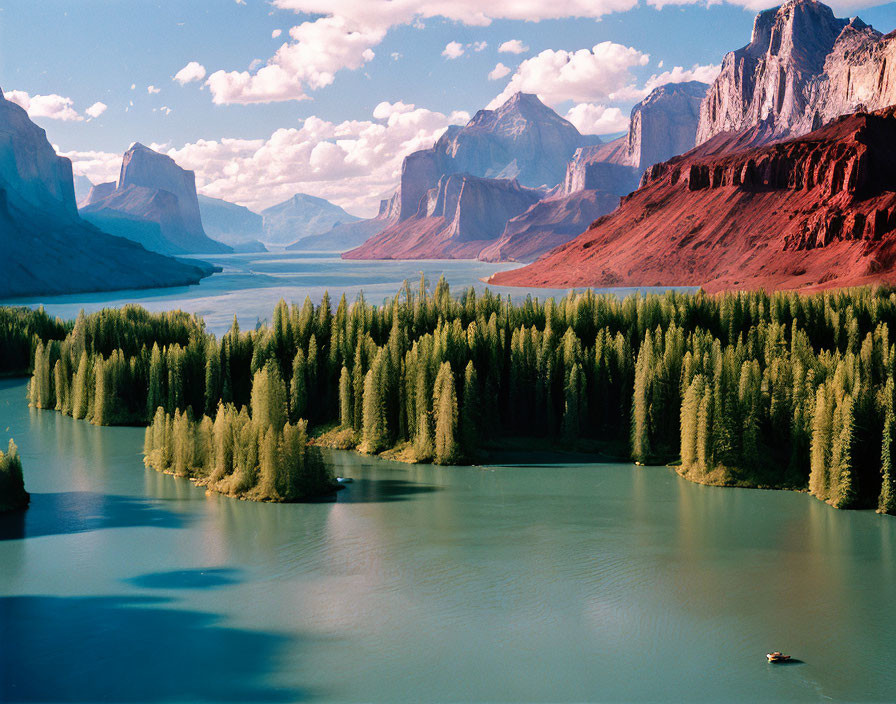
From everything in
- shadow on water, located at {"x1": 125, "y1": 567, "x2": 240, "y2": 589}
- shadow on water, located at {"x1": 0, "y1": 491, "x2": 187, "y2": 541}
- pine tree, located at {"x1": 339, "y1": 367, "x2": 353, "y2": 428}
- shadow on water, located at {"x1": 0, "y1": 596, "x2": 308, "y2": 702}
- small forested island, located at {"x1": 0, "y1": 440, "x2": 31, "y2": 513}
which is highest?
pine tree, located at {"x1": 339, "y1": 367, "x2": 353, "y2": 428}

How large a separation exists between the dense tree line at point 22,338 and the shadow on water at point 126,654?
76615 millimetres

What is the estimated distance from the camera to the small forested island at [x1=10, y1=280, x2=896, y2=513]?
50562mm

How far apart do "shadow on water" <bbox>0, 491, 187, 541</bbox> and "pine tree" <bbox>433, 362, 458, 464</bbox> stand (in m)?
19.1

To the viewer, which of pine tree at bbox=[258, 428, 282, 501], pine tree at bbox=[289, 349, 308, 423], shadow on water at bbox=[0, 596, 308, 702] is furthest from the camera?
pine tree at bbox=[289, 349, 308, 423]

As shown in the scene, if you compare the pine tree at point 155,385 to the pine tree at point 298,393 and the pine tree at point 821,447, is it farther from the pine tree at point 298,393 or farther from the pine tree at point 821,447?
the pine tree at point 821,447

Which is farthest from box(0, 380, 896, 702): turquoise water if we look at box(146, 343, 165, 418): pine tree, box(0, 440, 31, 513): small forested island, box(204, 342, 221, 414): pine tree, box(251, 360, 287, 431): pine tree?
box(146, 343, 165, 418): pine tree

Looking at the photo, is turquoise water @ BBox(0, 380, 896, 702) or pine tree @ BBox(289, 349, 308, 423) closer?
turquoise water @ BBox(0, 380, 896, 702)

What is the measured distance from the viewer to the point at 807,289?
149500 mm

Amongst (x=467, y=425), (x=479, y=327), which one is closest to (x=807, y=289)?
(x=479, y=327)

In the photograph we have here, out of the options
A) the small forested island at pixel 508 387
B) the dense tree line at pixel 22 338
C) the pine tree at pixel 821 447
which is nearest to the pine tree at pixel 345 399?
the small forested island at pixel 508 387

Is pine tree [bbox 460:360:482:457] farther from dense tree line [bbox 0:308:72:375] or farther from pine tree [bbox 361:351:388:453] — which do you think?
dense tree line [bbox 0:308:72:375]

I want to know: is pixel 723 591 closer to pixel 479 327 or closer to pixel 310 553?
pixel 310 553

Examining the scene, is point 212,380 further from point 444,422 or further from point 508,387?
point 508,387

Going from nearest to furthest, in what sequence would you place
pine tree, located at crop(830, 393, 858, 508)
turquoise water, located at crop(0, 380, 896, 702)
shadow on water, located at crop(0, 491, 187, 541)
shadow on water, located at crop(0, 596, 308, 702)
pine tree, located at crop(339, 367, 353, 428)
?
shadow on water, located at crop(0, 596, 308, 702) → turquoise water, located at crop(0, 380, 896, 702) → shadow on water, located at crop(0, 491, 187, 541) → pine tree, located at crop(830, 393, 858, 508) → pine tree, located at crop(339, 367, 353, 428)
